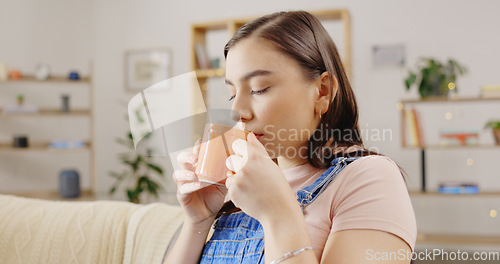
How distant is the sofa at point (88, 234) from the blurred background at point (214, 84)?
2050mm

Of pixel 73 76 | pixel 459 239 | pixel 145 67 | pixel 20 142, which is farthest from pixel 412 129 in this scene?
pixel 20 142

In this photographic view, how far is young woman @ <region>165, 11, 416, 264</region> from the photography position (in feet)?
2.36

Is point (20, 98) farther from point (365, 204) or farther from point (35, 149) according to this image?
point (365, 204)

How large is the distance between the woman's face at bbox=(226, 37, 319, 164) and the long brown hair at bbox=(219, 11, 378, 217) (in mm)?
20

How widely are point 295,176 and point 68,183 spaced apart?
3.60m

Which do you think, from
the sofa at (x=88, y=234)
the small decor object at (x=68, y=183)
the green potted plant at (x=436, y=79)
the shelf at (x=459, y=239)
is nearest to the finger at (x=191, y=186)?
the sofa at (x=88, y=234)

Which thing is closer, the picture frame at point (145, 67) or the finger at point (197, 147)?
the finger at point (197, 147)

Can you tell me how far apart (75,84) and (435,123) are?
11.2 ft

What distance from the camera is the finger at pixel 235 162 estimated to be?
0.72 m

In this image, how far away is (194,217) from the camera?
3.18 feet

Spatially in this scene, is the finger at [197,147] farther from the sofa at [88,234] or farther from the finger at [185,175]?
the sofa at [88,234]

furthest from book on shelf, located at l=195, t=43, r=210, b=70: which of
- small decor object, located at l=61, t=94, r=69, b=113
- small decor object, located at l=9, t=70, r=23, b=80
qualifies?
small decor object, located at l=9, t=70, r=23, b=80

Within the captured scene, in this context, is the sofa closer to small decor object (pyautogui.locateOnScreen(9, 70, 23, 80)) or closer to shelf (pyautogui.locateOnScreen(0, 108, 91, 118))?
shelf (pyautogui.locateOnScreen(0, 108, 91, 118))

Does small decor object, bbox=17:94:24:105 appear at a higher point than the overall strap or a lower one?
higher
